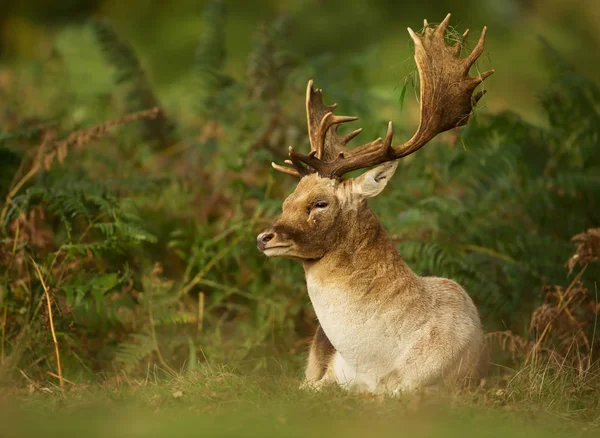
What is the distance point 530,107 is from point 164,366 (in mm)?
11709

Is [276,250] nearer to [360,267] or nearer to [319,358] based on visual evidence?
[360,267]

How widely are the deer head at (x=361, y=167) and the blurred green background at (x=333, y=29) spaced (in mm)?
10540

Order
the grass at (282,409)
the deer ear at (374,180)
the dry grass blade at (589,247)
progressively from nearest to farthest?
the grass at (282,409) → the deer ear at (374,180) → the dry grass blade at (589,247)

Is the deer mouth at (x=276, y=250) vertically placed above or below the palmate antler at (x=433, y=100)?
below

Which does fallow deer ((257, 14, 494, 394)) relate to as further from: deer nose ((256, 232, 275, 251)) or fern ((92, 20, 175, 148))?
fern ((92, 20, 175, 148))

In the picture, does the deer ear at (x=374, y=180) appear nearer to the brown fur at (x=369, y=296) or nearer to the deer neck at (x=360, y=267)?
the brown fur at (x=369, y=296)

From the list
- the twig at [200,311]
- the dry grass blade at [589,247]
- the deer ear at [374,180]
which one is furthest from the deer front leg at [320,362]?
the dry grass blade at [589,247]

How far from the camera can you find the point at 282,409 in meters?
4.72

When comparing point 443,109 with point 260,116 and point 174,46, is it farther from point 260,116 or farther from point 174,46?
point 174,46

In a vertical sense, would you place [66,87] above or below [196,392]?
above

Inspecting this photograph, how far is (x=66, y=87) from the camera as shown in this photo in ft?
36.2

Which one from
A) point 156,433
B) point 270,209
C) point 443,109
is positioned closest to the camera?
point 156,433

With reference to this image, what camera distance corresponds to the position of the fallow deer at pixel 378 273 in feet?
16.9

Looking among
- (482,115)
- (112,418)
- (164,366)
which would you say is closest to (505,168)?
(482,115)
